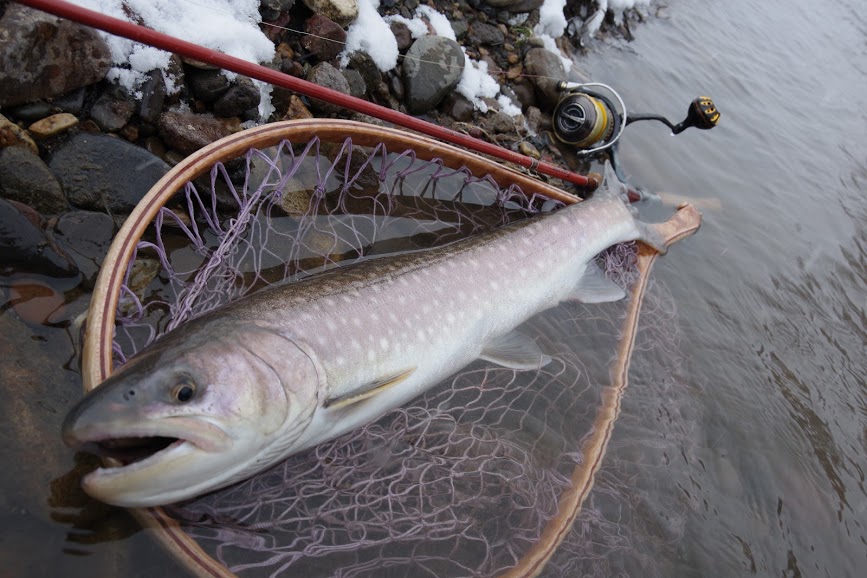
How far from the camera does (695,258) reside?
213 inches

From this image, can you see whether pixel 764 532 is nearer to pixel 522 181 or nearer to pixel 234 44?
pixel 522 181

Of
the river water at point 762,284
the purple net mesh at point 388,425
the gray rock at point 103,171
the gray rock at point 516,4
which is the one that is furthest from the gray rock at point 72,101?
the gray rock at point 516,4

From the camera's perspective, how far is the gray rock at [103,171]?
2.85m

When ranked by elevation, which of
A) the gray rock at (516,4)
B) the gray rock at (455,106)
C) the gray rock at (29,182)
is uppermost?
the gray rock at (516,4)

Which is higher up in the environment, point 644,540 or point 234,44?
point 234,44

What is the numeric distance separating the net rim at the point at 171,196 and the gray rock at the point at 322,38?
1.30 metres

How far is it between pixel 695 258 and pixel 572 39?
392 centimetres

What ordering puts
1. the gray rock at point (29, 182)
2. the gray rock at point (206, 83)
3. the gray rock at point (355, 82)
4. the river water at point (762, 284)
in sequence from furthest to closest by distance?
the gray rock at point (355, 82) < the river water at point (762, 284) < the gray rock at point (206, 83) < the gray rock at point (29, 182)

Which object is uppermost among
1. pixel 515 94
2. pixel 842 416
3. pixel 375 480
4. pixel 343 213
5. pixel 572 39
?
pixel 572 39

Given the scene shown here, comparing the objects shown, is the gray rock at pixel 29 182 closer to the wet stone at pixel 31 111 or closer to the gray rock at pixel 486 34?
the wet stone at pixel 31 111

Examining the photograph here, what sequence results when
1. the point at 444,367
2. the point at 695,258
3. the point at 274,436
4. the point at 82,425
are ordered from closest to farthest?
the point at 82,425
the point at 274,436
the point at 444,367
the point at 695,258

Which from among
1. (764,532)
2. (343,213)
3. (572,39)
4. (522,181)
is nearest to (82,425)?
(343,213)

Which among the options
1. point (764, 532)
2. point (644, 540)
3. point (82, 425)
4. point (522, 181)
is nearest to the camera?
point (82, 425)

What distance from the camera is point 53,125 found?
2883mm
